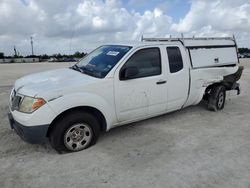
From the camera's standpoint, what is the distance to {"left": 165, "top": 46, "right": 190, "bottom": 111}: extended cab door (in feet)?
16.3

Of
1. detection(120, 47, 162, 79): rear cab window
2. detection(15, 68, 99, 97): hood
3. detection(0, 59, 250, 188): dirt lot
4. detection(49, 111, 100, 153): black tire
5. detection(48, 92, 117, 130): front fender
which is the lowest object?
detection(0, 59, 250, 188): dirt lot

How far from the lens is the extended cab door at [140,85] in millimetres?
4246

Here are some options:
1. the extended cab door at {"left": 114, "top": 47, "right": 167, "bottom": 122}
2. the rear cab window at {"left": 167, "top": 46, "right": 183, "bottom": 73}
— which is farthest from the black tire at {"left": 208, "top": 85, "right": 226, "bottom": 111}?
the extended cab door at {"left": 114, "top": 47, "right": 167, "bottom": 122}

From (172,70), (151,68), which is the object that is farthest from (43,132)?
(172,70)

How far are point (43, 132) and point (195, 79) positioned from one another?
3.52 m

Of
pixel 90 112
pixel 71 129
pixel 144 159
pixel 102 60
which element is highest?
pixel 102 60

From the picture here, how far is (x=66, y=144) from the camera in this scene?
388 cm

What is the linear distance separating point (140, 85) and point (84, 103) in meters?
1.16

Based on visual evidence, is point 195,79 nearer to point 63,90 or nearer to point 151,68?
point 151,68

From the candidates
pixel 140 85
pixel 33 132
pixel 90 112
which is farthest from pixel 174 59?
pixel 33 132

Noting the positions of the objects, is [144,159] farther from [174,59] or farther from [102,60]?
[174,59]

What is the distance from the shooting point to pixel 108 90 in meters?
4.11

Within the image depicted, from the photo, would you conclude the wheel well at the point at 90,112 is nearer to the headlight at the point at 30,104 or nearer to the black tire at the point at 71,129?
the black tire at the point at 71,129

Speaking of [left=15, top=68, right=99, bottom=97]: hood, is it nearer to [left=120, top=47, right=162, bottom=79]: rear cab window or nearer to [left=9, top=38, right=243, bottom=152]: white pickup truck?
[left=9, top=38, right=243, bottom=152]: white pickup truck
